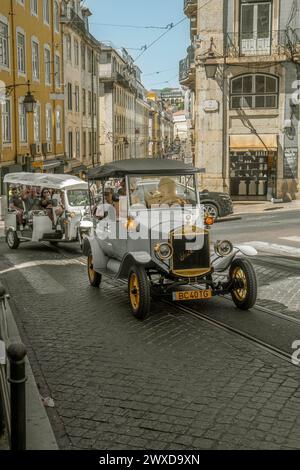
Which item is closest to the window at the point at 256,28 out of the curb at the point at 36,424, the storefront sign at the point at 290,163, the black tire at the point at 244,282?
the storefront sign at the point at 290,163

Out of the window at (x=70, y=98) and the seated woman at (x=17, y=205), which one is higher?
the window at (x=70, y=98)

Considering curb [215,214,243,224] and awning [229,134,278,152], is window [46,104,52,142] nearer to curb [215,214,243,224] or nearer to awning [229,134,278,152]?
awning [229,134,278,152]

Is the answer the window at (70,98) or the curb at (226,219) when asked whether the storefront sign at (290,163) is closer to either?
the curb at (226,219)

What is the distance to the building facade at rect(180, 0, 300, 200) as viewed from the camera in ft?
91.3

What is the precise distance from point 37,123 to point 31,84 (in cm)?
219

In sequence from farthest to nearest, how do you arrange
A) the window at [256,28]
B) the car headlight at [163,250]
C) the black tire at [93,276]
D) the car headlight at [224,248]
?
the window at [256,28] < the black tire at [93,276] < the car headlight at [224,248] < the car headlight at [163,250]

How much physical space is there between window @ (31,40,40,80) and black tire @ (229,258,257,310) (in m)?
24.3

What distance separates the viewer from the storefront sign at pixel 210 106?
28.3m

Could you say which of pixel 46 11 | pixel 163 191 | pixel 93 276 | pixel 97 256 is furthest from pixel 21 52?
pixel 163 191

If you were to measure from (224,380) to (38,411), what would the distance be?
192 centimetres

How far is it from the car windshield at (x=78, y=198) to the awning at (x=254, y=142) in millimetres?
13583

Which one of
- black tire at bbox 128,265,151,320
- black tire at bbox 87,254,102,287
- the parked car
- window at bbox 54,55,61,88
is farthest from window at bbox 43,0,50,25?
black tire at bbox 128,265,151,320

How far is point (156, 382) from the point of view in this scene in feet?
19.4
